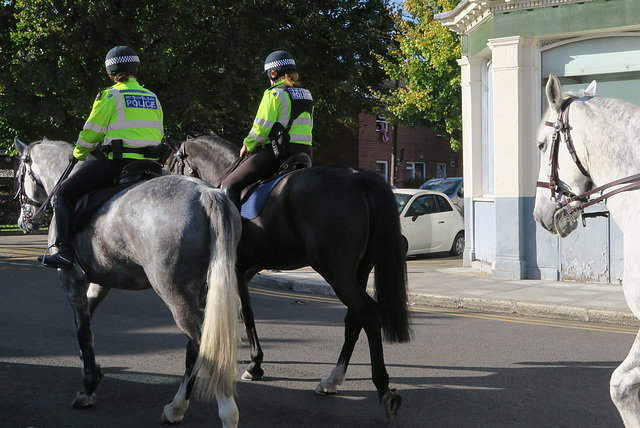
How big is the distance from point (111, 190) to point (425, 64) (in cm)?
2218

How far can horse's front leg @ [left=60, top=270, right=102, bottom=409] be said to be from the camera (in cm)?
523

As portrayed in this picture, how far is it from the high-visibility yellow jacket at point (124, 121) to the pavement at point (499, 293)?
603 centimetres

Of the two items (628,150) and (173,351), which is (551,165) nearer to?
(628,150)

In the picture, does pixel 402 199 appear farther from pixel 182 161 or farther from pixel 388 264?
pixel 388 264

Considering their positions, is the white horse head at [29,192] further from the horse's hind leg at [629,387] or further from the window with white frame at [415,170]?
the window with white frame at [415,170]

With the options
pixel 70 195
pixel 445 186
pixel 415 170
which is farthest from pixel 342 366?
pixel 415 170

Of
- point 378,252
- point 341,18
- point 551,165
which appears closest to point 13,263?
point 378,252

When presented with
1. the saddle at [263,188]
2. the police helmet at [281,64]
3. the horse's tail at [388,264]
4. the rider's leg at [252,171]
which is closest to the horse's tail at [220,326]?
the saddle at [263,188]

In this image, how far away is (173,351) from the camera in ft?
22.9

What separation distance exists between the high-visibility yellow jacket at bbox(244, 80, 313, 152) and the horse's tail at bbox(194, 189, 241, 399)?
1.43 m

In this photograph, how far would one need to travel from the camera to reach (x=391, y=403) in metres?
4.80

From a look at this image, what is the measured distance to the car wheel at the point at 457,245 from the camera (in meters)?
17.5

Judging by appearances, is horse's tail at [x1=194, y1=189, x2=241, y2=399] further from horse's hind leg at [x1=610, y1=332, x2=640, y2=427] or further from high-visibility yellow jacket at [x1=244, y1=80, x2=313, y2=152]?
horse's hind leg at [x1=610, y1=332, x2=640, y2=427]

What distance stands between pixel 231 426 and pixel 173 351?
2.69 metres
